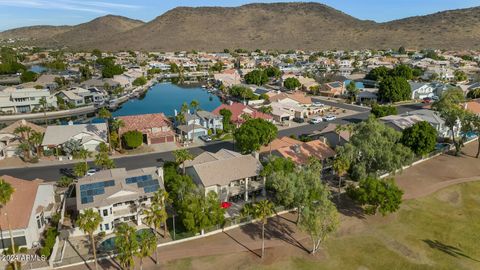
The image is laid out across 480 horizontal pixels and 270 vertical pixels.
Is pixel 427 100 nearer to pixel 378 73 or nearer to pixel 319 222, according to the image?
pixel 378 73

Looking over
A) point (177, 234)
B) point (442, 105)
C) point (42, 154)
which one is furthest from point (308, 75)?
point (177, 234)

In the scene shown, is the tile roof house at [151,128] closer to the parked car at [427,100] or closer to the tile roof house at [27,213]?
the tile roof house at [27,213]

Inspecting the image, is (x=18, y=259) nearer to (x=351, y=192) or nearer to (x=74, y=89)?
(x=351, y=192)

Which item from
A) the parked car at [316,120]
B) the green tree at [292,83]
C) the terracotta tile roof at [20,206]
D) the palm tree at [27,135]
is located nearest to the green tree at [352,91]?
the green tree at [292,83]

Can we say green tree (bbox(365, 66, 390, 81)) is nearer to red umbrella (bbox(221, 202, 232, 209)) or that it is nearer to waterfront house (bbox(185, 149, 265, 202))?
waterfront house (bbox(185, 149, 265, 202))

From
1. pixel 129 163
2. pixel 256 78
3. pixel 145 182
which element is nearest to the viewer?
pixel 145 182

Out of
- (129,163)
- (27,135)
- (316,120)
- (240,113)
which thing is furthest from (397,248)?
(27,135)

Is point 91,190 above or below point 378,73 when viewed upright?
below
